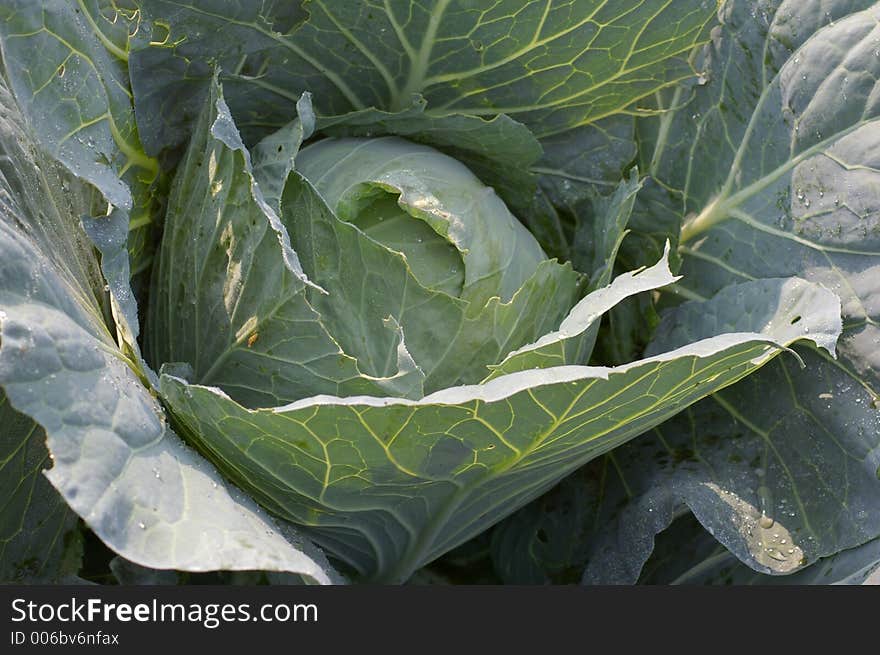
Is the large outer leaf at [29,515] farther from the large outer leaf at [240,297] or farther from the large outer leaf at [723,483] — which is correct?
the large outer leaf at [723,483]

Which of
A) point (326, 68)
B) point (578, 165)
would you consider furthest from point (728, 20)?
point (326, 68)

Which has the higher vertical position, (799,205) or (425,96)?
(425,96)

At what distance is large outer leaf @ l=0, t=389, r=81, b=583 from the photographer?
1.47 m

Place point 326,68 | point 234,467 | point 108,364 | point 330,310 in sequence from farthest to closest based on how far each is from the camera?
1. point 326,68
2. point 330,310
3. point 234,467
4. point 108,364

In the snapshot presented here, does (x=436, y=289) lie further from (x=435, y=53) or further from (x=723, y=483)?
(x=723, y=483)

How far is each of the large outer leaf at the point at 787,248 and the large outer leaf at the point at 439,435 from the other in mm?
206

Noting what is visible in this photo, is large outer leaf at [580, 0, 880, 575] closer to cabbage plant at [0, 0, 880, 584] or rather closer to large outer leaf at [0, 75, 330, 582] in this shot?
cabbage plant at [0, 0, 880, 584]

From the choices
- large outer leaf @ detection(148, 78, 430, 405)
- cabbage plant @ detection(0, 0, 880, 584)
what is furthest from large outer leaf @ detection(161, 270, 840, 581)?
large outer leaf @ detection(148, 78, 430, 405)

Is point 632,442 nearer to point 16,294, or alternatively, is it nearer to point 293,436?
point 293,436

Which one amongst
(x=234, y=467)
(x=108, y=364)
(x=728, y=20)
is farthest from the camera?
(x=728, y=20)

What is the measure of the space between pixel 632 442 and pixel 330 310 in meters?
0.72

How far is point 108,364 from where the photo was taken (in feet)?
3.90

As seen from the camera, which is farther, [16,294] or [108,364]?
[108,364]

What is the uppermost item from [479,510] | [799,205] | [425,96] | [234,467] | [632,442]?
[425,96]
